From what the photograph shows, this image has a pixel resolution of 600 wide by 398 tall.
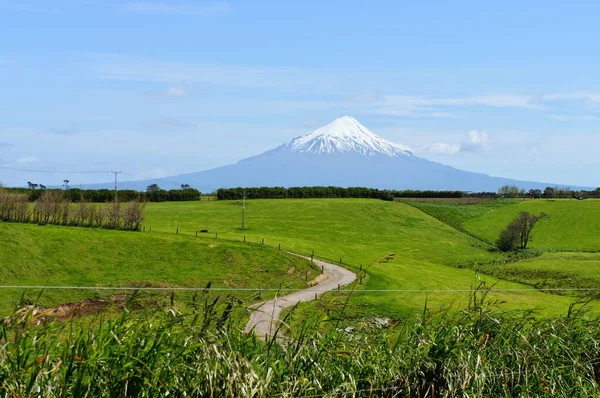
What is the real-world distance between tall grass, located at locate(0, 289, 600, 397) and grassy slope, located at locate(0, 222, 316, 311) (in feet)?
141

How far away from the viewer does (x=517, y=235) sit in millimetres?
119812

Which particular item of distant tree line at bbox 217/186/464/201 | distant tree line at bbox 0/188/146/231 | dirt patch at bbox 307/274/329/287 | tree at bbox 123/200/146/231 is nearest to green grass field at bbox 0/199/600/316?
dirt patch at bbox 307/274/329/287

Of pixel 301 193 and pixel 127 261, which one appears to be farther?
pixel 301 193

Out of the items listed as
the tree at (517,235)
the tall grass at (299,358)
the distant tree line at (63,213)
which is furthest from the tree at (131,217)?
the tall grass at (299,358)

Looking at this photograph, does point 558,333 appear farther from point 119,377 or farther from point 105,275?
point 105,275

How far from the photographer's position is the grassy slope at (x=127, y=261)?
58312mm

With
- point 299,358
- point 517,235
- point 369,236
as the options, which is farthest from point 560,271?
point 299,358

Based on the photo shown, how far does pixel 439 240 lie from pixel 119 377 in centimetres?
11738

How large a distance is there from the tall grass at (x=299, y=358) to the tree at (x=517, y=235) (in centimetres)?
11213

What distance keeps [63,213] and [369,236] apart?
5645cm

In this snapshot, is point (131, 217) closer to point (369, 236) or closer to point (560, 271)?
point (369, 236)

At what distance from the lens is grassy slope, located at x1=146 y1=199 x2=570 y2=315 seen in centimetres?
6794

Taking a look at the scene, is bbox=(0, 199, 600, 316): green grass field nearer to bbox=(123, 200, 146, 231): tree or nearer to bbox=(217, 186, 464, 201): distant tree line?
bbox=(123, 200, 146, 231): tree

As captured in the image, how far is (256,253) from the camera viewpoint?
75812mm
